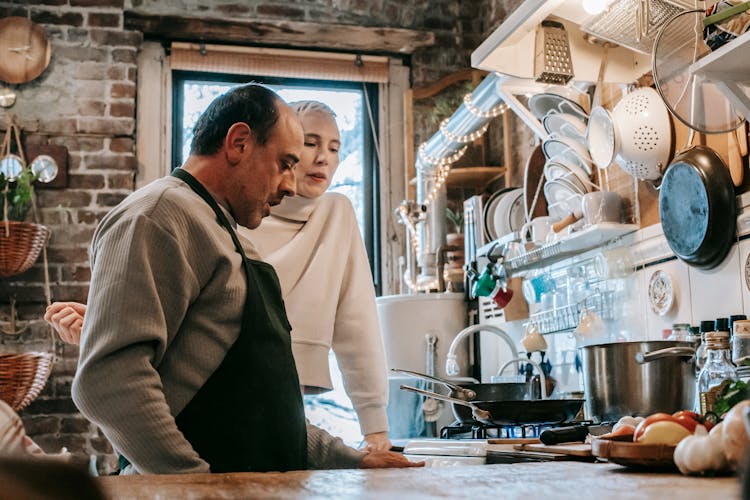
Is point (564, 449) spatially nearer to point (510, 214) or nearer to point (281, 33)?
point (510, 214)

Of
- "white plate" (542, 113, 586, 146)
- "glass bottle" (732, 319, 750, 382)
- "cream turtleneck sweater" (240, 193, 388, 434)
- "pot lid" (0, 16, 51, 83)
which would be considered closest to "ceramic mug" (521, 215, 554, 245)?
"white plate" (542, 113, 586, 146)

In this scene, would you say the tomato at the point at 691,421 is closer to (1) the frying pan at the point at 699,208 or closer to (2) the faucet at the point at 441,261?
(1) the frying pan at the point at 699,208

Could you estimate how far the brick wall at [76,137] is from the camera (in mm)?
3895

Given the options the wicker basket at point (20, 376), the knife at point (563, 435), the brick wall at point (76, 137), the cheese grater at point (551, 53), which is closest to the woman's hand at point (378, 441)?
the knife at point (563, 435)

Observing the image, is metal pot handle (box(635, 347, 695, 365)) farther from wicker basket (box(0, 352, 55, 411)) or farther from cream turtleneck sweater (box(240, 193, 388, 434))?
wicker basket (box(0, 352, 55, 411))

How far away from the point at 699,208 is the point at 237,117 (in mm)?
1237

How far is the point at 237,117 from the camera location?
156 centimetres

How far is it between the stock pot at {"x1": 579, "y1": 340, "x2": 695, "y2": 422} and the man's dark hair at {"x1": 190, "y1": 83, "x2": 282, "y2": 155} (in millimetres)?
940

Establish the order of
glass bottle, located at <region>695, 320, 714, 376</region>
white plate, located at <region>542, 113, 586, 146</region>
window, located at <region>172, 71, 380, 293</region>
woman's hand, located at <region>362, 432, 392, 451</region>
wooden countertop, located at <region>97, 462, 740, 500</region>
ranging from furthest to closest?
window, located at <region>172, 71, 380, 293</region> → white plate, located at <region>542, 113, 586, 146</region> → woman's hand, located at <region>362, 432, 392, 451</region> → glass bottle, located at <region>695, 320, 714, 376</region> → wooden countertop, located at <region>97, 462, 740, 500</region>

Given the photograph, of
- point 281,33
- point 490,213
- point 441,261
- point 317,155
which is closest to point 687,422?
point 317,155

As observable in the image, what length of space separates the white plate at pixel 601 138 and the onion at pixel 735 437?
1.62 metres

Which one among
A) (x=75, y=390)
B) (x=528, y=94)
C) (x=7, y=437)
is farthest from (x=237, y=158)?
(x=528, y=94)

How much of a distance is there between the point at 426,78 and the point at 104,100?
165cm

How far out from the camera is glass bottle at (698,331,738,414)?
166 centimetres
